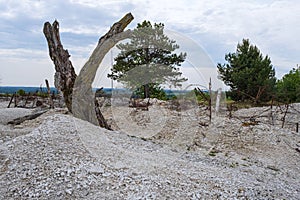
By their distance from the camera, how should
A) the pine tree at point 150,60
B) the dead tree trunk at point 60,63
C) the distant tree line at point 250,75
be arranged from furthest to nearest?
the distant tree line at point 250,75
the pine tree at point 150,60
the dead tree trunk at point 60,63

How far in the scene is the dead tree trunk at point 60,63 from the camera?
4117 mm

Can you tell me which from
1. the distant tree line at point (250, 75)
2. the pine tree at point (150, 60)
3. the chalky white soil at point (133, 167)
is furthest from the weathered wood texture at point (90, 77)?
the distant tree line at point (250, 75)

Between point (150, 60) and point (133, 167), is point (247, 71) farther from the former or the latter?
point (133, 167)

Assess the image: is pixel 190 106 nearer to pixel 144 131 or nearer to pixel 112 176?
pixel 144 131

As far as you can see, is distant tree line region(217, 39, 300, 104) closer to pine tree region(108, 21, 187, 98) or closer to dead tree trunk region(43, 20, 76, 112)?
pine tree region(108, 21, 187, 98)

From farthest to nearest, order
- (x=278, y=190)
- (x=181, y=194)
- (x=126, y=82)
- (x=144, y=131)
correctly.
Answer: (x=126, y=82)
(x=144, y=131)
(x=278, y=190)
(x=181, y=194)

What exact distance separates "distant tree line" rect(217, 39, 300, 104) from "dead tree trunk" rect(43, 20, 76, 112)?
8790mm

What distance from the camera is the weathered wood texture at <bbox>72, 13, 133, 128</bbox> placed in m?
3.99

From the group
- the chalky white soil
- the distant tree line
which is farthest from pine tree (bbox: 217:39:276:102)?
the chalky white soil

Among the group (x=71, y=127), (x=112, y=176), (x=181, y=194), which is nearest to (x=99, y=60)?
(x=71, y=127)

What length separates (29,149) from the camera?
2.46m

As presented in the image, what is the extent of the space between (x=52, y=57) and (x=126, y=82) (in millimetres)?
2326

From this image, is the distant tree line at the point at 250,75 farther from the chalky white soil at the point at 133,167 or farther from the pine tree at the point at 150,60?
the chalky white soil at the point at 133,167

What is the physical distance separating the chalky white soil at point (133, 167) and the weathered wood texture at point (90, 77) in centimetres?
60
